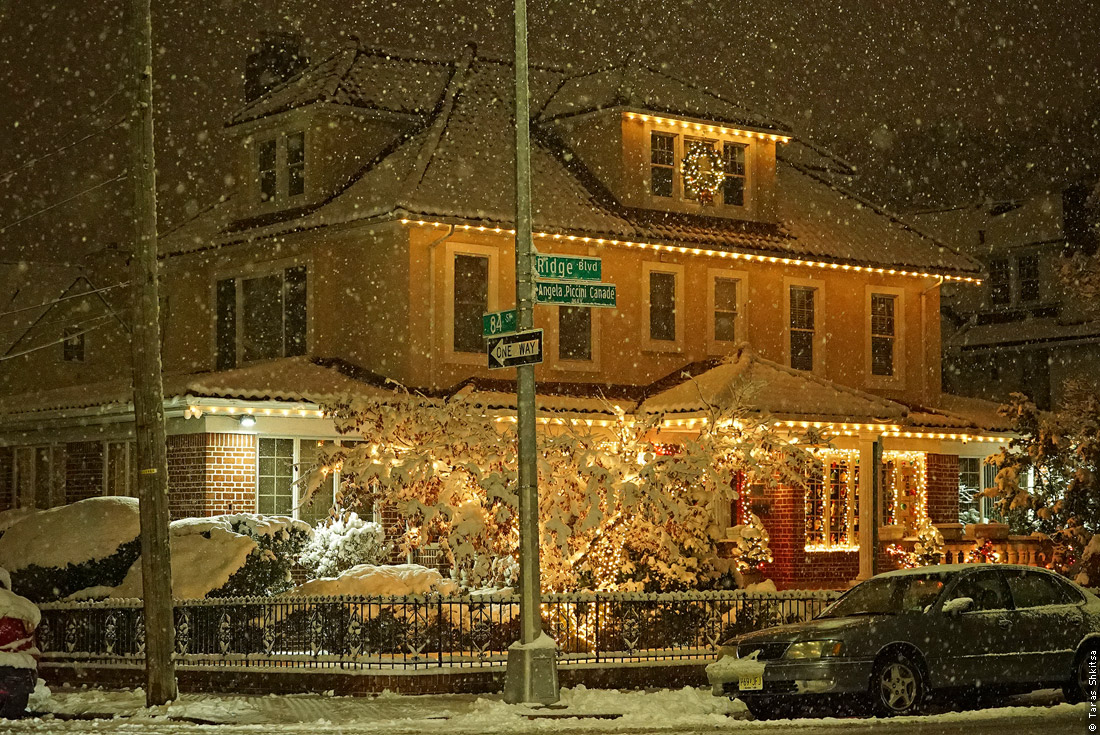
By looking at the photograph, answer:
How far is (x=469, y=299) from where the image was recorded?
2750 centimetres

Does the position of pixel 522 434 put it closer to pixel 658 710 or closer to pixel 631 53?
pixel 658 710

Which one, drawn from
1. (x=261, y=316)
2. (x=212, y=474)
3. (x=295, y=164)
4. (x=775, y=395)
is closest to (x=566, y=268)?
(x=212, y=474)

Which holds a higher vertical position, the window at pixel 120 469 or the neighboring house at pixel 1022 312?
the neighboring house at pixel 1022 312

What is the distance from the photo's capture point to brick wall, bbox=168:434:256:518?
2428 centimetres

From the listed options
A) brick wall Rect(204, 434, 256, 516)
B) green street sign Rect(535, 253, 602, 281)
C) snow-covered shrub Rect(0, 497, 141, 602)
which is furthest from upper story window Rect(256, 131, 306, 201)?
green street sign Rect(535, 253, 602, 281)

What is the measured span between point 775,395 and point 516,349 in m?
11.6

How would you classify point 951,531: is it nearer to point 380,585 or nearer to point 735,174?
point 735,174

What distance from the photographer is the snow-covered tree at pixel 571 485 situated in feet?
Result: 66.9

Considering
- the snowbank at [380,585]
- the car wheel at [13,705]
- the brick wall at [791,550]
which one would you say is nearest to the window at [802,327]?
the brick wall at [791,550]

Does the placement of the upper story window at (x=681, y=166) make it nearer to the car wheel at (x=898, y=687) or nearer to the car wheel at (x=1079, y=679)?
the car wheel at (x=1079, y=679)

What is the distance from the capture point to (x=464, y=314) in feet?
90.3

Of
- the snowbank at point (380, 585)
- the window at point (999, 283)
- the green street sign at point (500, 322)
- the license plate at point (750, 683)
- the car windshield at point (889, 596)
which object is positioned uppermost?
the window at point (999, 283)

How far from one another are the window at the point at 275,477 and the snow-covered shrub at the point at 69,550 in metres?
4.21

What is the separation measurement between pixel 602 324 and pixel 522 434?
12.5 metres
